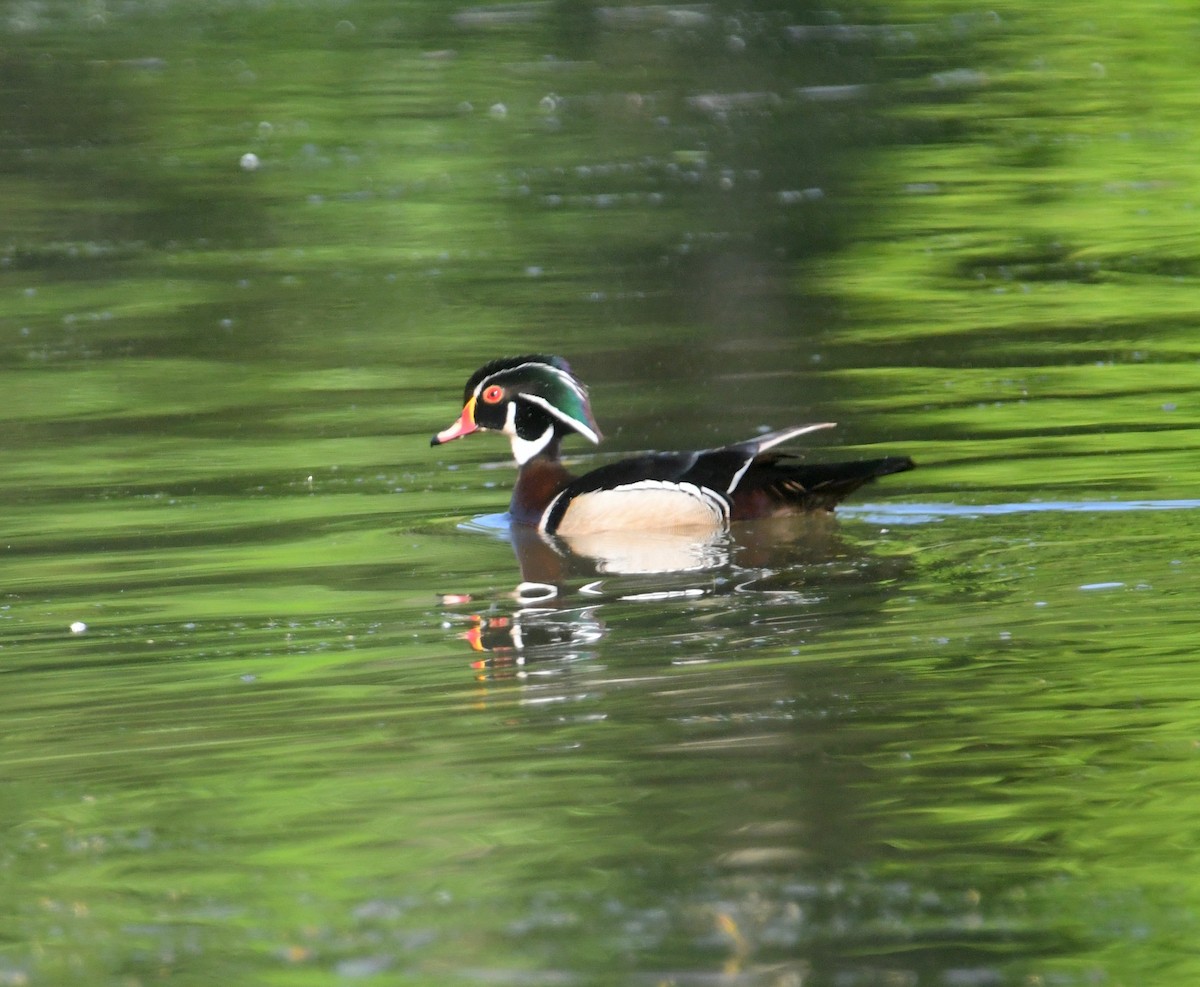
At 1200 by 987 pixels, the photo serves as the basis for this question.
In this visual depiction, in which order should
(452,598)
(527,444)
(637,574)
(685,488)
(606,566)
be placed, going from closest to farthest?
1. (452,598)
2. (637,574)
3. (606,566)
4. (685,488)
5. (527,444)

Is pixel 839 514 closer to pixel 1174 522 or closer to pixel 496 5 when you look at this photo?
pixel 1174 522

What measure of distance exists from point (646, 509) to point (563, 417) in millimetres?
1085

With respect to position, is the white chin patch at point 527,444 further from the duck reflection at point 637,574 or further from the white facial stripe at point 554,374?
the duck reflection at point 637,574

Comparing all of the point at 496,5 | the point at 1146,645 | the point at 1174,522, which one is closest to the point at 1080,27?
the point at 496,5

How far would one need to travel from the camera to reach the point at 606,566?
10.0 meters

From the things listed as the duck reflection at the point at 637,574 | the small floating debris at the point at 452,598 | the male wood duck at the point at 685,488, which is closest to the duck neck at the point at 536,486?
the male wood duck at the point at 685,488

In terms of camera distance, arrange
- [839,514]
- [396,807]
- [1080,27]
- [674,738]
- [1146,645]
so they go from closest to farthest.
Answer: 1. [396,807]
2. [674,738]
3. [1146,645]
4. [839,514]
5. [1080,27]

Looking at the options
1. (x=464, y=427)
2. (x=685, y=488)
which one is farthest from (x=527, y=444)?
(x=685, y=488)

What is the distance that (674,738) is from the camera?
21.6 feet

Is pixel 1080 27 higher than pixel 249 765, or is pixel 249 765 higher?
pixel 1080 27

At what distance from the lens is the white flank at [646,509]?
1050 cm

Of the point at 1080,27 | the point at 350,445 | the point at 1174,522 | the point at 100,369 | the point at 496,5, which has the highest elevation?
the point at 496,5

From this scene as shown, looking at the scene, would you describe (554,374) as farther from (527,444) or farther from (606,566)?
(606,566)

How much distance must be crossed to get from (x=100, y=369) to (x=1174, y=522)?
7928mm
